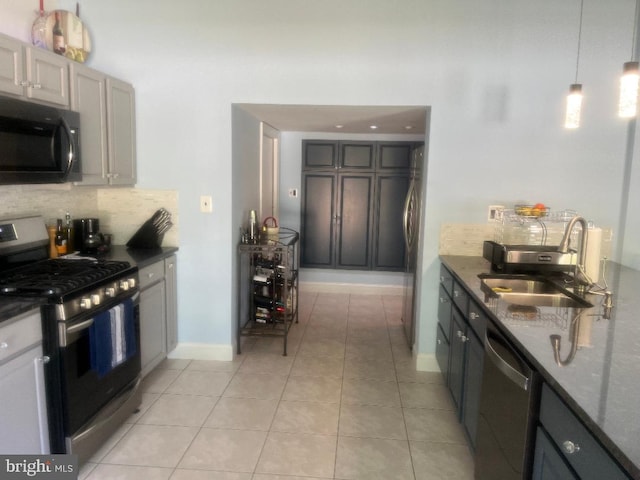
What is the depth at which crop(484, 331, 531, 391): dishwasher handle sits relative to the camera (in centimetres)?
146

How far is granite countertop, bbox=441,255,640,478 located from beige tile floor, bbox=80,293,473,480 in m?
0.94

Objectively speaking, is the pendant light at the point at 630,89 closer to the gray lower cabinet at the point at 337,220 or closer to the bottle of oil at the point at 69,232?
the bottle of oil at the point at 69,232

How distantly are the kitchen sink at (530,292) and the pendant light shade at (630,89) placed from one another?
0.85m

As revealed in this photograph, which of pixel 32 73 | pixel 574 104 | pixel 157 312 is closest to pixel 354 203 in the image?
pixel 157 312

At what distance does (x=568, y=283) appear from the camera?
2389 millimetres

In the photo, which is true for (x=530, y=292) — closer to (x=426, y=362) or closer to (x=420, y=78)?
(x=426, y=362)

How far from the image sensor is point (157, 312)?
3076mm

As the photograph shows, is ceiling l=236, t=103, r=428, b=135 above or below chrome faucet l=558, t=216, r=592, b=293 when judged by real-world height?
above

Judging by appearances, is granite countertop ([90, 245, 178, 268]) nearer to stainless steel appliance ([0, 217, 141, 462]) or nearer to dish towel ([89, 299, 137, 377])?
stainless steel appliance ([0, 217, 141, 462])

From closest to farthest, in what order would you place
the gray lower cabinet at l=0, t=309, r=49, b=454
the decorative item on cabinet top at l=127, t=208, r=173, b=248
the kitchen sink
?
the gray lower cabinet at l=0, t=309, r=49, b=454 → the kitchen sink → the decorative item on cabinet top at l=127, t=208, r=173, b=248

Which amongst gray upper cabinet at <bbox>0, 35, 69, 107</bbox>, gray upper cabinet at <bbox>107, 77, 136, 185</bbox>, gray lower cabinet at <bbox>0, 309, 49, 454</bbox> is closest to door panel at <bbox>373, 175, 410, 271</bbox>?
gray upper cabinet at <bbox>107, 77, 136, 185</bbox>

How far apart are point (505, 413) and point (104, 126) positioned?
9.06 feet

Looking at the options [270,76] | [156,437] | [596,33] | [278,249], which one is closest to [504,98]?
[596,33]

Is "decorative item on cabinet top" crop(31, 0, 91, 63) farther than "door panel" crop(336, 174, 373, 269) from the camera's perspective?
No
